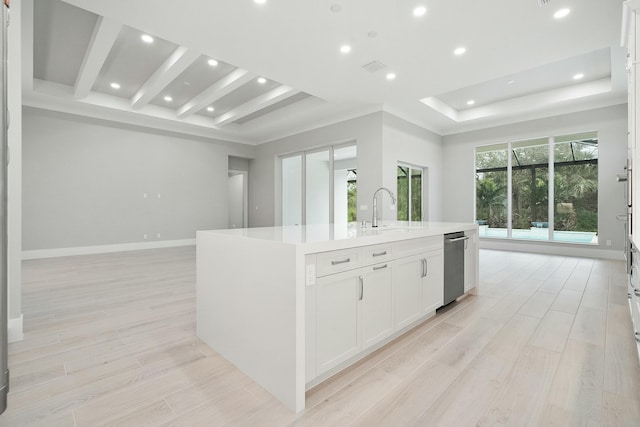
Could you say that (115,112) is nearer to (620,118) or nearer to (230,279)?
(230,279)

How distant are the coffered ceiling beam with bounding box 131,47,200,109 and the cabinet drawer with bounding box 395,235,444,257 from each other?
3910mm

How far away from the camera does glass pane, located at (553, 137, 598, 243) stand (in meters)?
6.14

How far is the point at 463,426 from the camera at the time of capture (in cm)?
140

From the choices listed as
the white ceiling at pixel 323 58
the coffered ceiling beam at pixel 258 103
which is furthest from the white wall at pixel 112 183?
the coffered ceiling beam at pixel 258 103

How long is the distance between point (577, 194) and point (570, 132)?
1.32 metres

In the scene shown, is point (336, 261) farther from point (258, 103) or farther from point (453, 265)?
point (258, 103)

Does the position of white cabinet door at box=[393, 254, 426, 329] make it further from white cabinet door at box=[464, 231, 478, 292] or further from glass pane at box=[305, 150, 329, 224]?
glass pane at box=[305, 150, 329, 224]

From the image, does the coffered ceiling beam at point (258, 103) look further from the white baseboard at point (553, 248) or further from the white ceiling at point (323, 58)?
the white baseboard at point (553, 248)

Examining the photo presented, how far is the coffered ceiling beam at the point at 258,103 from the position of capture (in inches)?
233

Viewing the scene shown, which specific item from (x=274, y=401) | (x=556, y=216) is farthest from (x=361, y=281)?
(x=556, y=216)

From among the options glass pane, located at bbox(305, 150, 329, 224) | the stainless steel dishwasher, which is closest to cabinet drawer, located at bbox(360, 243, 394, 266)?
the stainless steel dishwasher

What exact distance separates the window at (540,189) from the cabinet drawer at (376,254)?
6415 millimetres

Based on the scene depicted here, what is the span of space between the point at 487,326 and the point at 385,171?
13.1 feet

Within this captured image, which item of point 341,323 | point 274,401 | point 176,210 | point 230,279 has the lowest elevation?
point 274,401
